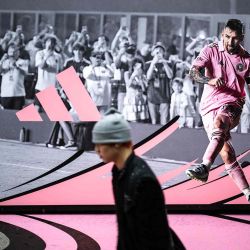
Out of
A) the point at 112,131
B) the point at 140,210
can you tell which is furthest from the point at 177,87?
the point at 140,210

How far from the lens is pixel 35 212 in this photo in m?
6.83

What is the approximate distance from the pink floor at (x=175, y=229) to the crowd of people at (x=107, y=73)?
0.98 m

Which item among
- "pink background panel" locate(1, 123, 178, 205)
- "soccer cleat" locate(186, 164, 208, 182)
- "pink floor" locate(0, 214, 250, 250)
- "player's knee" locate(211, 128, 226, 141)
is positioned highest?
"player's knee" locate(211, 128, 226, 141)

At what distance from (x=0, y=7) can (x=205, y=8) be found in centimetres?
201

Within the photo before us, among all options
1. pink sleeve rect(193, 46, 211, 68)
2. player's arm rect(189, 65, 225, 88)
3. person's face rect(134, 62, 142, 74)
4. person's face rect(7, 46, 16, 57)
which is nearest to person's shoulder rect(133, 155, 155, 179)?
player's arm rect(189, 65, 225, 88)

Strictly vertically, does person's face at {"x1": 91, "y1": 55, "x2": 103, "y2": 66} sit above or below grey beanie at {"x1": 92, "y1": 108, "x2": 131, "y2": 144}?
above

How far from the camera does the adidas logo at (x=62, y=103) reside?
22.4 feet

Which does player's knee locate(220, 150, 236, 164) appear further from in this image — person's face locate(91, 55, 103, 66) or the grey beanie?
the grey beanie


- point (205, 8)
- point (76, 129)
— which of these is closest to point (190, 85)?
point (205, 8)

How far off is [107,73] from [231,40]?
1492 mm

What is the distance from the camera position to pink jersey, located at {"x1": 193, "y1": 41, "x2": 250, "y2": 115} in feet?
19.2

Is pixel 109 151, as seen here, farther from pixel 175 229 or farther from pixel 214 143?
pixel 175 229

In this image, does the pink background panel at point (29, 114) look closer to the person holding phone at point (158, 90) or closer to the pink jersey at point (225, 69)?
the person holding phone at point (158, 90)

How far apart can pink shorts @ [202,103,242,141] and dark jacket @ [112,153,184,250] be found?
10.1 ft
